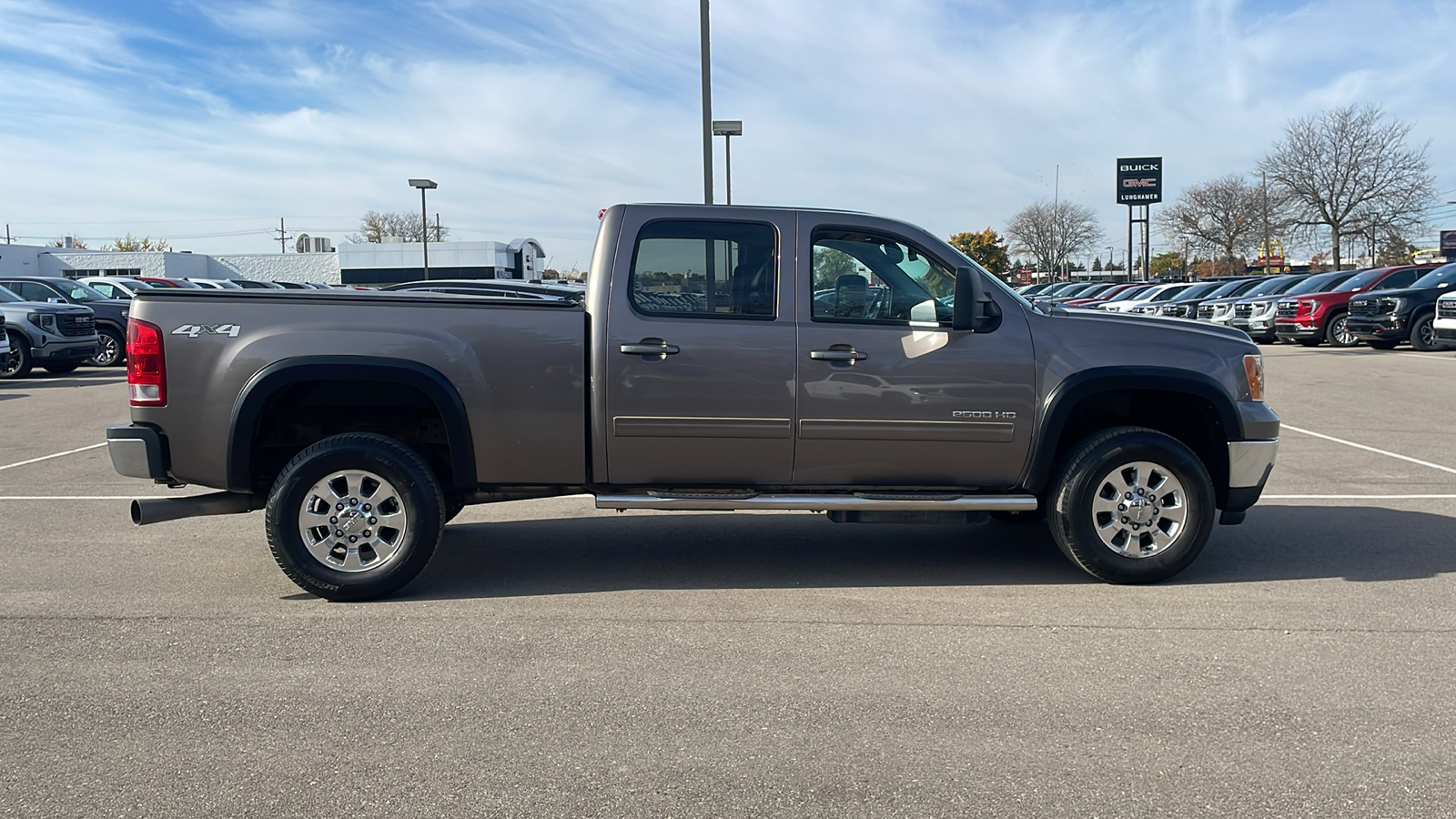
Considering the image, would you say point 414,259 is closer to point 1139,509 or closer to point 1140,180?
point 1140,180

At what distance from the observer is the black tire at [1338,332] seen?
24.0 meters

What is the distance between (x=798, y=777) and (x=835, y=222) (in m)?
3.18

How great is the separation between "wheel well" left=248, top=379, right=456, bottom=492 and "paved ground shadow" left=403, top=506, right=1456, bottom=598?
789 millimetres

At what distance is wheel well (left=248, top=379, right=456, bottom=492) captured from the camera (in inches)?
227

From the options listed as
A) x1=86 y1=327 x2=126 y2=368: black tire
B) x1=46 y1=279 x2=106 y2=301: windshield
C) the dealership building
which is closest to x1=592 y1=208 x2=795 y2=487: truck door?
x1=86 y1=327 x2=126 y2=368: black tire

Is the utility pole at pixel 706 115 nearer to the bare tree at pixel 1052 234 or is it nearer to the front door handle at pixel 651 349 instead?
the front door handle at pixel 651 349

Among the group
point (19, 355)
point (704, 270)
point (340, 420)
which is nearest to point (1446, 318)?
point (704, 270)

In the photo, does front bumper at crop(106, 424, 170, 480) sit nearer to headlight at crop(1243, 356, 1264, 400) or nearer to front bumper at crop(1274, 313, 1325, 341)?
headlight at crop(1243, 356, 1264, 400)

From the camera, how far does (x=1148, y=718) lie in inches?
160

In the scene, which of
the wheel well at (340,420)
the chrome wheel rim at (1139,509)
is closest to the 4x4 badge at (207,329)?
the wheel well at (340,420)

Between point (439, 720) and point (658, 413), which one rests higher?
point (658, 413)

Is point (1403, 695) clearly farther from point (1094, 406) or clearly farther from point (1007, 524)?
point (1007, 524)

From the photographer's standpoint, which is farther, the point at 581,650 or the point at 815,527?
the point at 815,527

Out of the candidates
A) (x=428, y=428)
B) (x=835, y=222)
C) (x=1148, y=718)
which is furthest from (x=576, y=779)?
(x=835, y=222)
